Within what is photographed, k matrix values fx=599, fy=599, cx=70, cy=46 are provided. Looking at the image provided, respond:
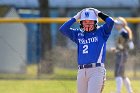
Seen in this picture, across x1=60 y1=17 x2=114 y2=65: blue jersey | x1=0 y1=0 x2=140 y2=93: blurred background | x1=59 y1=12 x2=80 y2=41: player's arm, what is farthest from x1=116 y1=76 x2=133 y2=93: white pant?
x1=60 y1=17 x2=114 y2=65: blue jersey

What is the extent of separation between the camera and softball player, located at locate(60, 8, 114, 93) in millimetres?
7314

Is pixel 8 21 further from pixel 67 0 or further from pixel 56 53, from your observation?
pixel 67 0

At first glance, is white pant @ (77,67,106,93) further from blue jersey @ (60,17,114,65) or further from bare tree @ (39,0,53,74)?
bare tree @ (39,0,53,74)

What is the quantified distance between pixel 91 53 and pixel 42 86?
5.84 meters

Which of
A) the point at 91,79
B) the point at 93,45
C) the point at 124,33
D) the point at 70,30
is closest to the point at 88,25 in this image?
the point at 93,45

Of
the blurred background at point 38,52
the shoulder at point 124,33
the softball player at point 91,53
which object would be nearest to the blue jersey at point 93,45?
the softball player at point 91,53

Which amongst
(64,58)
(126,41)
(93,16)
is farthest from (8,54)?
(93,16)

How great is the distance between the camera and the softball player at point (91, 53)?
24.0 feet

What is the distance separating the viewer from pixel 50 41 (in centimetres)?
1584

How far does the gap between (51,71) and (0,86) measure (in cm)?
244

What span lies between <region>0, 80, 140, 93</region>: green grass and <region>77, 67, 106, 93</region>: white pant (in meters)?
2.94

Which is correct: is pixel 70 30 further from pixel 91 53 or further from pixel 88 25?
pixel 91 53

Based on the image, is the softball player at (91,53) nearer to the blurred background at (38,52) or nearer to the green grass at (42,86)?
the green grass at (42,86)

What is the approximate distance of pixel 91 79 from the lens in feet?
24.0
